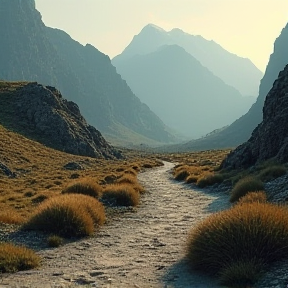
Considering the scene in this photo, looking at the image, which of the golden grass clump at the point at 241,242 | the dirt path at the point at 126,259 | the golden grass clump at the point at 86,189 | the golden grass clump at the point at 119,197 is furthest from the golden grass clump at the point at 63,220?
the golden grass clump at the point at 86,189

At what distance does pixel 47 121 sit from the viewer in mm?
94500

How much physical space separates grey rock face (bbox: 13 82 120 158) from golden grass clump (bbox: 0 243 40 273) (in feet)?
256

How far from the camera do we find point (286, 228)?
8883 millimetres

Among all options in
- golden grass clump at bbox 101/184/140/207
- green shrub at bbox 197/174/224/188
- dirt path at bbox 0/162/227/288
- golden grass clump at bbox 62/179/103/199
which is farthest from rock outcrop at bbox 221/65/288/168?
dirt path at bbox 0/162/227/288

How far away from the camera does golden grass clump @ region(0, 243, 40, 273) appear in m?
9.52

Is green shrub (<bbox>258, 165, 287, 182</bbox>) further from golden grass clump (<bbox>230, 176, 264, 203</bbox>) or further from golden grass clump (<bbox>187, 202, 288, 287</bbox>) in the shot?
golden grass clump (<bbox>187, 202, 288, 287</bbox>)

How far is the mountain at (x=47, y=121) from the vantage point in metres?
89.5

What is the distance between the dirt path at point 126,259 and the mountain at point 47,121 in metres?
73.3

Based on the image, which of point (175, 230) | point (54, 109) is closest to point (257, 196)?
point (175, 230)

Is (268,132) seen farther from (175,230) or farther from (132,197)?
(175,230)

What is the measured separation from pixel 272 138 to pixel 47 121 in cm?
7185

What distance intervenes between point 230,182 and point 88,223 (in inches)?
651

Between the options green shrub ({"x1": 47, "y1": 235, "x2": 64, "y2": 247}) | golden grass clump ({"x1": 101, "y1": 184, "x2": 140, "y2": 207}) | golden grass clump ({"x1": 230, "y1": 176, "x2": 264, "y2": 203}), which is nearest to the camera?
green shrub ({"x1": 47, "y1": 235, "x2": 64, "y2": 247})

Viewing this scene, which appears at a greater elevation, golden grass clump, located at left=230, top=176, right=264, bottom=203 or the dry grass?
golden grass clump, located at left=230, top=176, right=264, bottom=203
